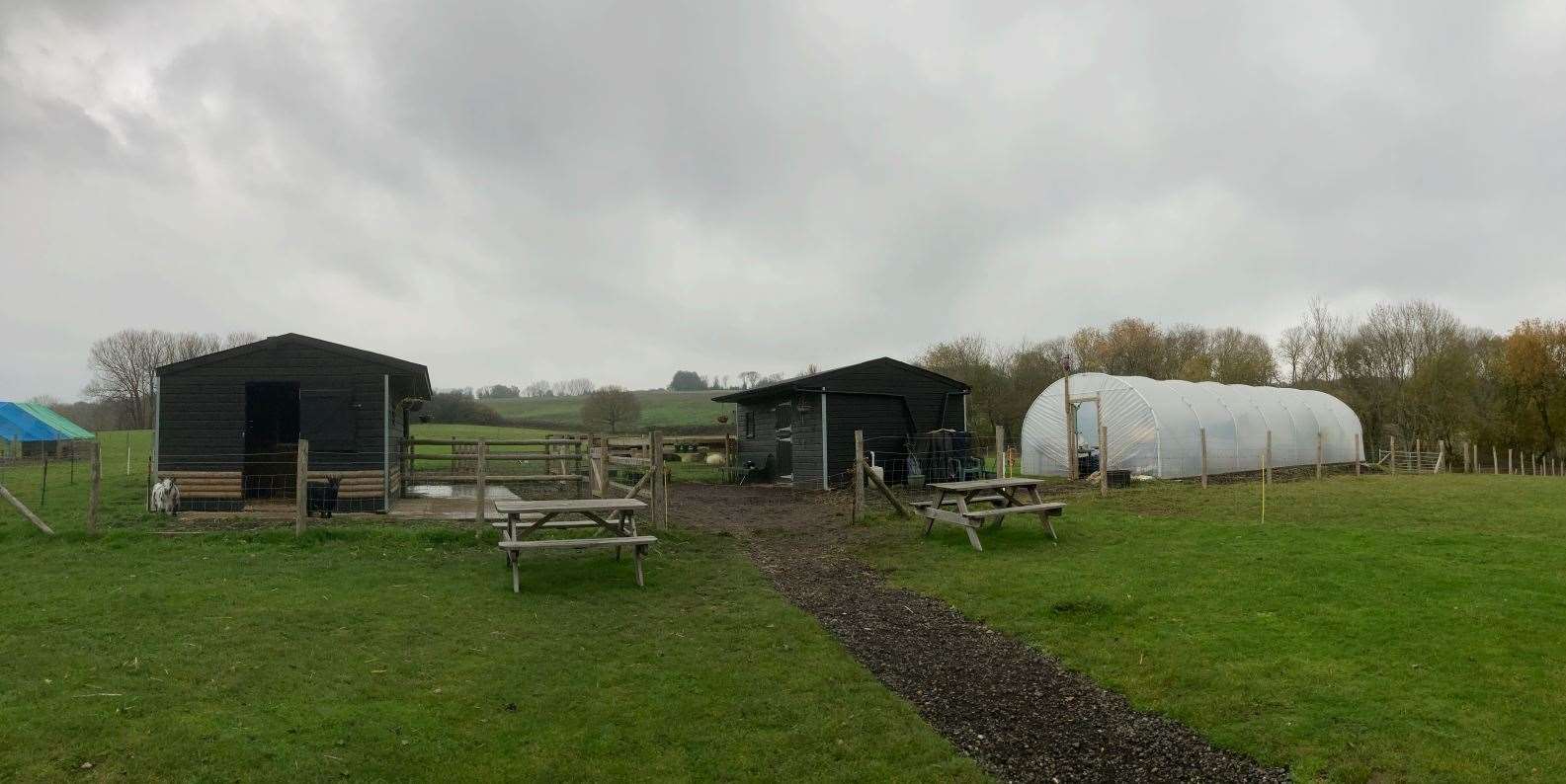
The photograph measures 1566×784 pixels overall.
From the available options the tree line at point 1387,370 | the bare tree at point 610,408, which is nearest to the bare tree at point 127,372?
the bare tree at point 610,408

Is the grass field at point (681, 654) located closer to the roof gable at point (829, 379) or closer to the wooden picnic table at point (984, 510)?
the wooden picnic table at point (984, 510)

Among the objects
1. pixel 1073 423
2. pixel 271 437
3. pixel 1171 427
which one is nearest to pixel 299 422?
pixel 271 437

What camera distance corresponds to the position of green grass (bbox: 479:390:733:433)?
58853 mm

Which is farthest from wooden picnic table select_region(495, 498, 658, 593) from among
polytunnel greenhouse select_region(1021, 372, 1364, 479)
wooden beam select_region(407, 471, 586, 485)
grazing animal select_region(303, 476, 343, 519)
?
polytunnel greenhouse select_region(1021, 372, 1364, 479)

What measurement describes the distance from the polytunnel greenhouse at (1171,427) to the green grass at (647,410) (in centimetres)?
3090

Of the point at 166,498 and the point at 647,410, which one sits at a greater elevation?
the point at 647,410

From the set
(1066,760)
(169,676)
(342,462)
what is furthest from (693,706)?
(342,462)

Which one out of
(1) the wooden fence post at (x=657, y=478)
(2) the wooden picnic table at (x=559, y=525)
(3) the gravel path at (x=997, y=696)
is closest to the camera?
(3) the gravel path at (x=997, y=696)

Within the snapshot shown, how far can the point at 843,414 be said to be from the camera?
21828mm

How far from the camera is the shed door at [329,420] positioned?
1530 cm

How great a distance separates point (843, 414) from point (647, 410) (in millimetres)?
47983

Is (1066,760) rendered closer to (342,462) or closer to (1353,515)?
(1353,515)

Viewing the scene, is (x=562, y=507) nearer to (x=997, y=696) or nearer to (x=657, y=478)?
(x=657, y=478)

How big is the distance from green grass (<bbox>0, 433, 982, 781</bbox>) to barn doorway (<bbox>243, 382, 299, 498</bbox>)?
7360 millimetres
